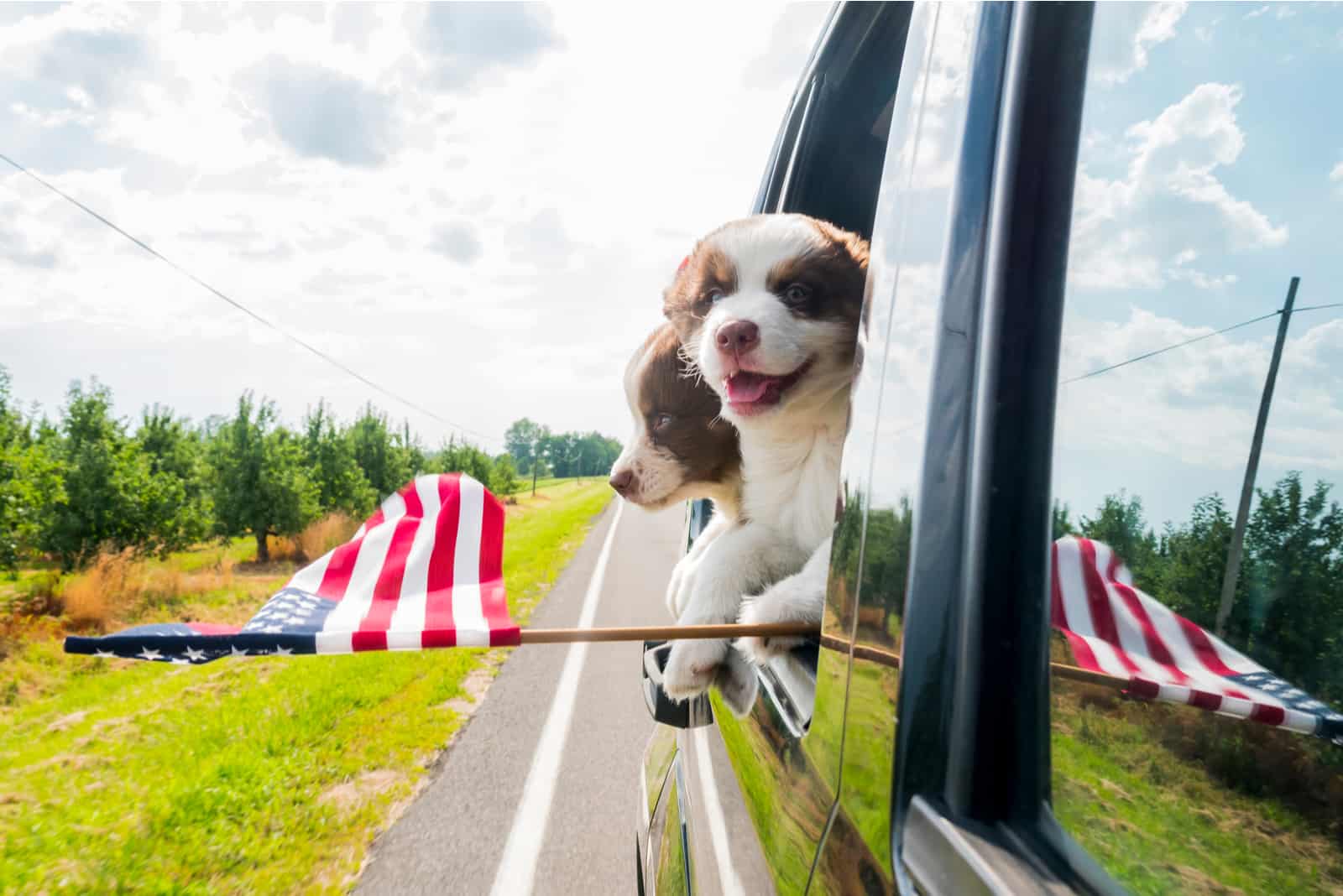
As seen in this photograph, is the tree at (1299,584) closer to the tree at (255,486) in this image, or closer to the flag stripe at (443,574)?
the flag stripe at (443,574)

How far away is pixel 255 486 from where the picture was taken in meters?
22.9

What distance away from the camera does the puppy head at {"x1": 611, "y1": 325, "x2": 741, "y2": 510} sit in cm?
176

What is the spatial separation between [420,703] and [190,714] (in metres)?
1.63

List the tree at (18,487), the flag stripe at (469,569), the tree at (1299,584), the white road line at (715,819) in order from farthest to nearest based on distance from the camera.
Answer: the tree at (18,487)
the white road line at (715,819)
the flag stripe at (469,569)
the tree at (1299,584)

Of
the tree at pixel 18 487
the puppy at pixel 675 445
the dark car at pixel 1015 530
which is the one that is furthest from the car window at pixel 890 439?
the tree at pixel 18 487

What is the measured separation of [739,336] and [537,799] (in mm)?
3568

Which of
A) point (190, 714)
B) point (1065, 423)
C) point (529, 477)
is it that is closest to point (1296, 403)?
point (1065, 423)

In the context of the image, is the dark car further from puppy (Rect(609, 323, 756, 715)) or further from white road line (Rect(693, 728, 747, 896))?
puppy (Rect(609, 323, 756, 715))

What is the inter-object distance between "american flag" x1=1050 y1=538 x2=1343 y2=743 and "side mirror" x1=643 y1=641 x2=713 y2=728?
0.86 metres

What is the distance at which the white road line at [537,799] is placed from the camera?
11.0 feet

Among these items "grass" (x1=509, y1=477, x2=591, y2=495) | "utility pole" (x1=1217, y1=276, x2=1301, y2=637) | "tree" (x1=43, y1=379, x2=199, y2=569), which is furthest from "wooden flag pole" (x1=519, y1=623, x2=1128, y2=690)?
"grass" (x1=509, y1=477, x2=591, y2=495)

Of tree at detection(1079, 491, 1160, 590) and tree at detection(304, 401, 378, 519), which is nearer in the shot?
tree at detection(1079, 491, 1160, 590)

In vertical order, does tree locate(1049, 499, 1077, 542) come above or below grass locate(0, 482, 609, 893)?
above

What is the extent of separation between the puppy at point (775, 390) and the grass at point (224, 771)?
269 centimetres
